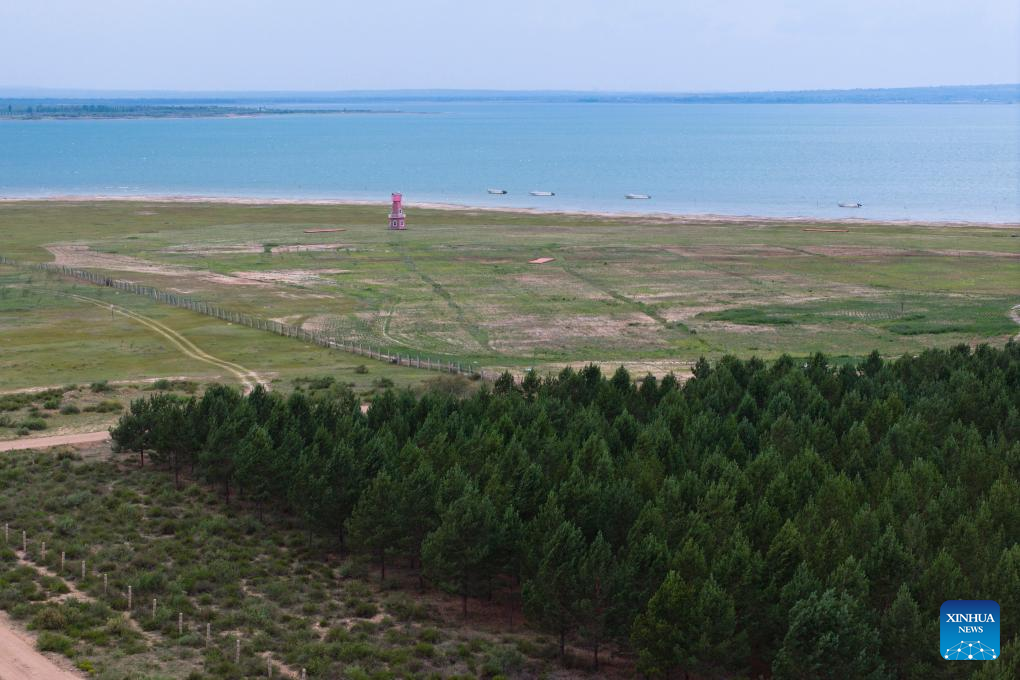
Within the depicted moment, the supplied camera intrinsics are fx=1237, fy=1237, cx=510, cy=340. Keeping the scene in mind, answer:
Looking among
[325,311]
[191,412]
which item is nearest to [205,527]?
[191,412]

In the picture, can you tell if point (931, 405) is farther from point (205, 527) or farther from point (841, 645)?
point (205, 527)

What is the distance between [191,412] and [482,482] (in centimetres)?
1478

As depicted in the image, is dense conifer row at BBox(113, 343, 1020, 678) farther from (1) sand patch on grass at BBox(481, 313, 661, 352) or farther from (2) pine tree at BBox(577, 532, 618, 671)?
(1) sand patch on grass at BBox(481, 313, 661, 352)

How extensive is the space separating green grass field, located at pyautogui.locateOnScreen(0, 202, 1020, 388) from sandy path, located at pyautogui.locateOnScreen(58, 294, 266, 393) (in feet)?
4.15

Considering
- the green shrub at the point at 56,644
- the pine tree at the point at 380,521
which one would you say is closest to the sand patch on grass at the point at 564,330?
the pine tree at the point at 380,521

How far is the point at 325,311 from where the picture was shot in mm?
91375

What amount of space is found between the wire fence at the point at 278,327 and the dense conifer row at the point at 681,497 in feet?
48.2

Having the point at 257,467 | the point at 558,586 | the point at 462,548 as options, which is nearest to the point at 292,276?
the point at 257,467

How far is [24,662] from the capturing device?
32938mm

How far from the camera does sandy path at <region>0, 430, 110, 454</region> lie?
175ft

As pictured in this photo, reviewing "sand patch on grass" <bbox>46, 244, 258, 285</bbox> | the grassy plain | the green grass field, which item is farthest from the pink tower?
the grassy plain

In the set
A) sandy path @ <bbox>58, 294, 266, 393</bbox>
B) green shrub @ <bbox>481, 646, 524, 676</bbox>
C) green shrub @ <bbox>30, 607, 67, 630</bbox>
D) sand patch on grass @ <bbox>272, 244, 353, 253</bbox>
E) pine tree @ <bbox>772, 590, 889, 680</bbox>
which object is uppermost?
sand patch on grass @ <bbox>272, 244, 353, 253</bbox>

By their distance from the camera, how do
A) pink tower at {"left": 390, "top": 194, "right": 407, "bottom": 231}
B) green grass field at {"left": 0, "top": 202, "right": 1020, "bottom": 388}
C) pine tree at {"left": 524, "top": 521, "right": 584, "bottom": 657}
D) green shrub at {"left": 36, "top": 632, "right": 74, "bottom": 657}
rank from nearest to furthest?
1. green shrub at {"left": 36, "top": 632, "right": 74, "bottom": 657}
2. pine tree at {"left": 524, "top": 521, "right": 584, "bottom": 657}
3. green grass field at {"left": 0, "top": 202, "right": 1020, "bottom": 388}
4. pink tower at {"left": 390, "top": 194, "right": 407, "bottom": 231}

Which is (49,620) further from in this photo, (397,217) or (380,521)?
(397,217)
